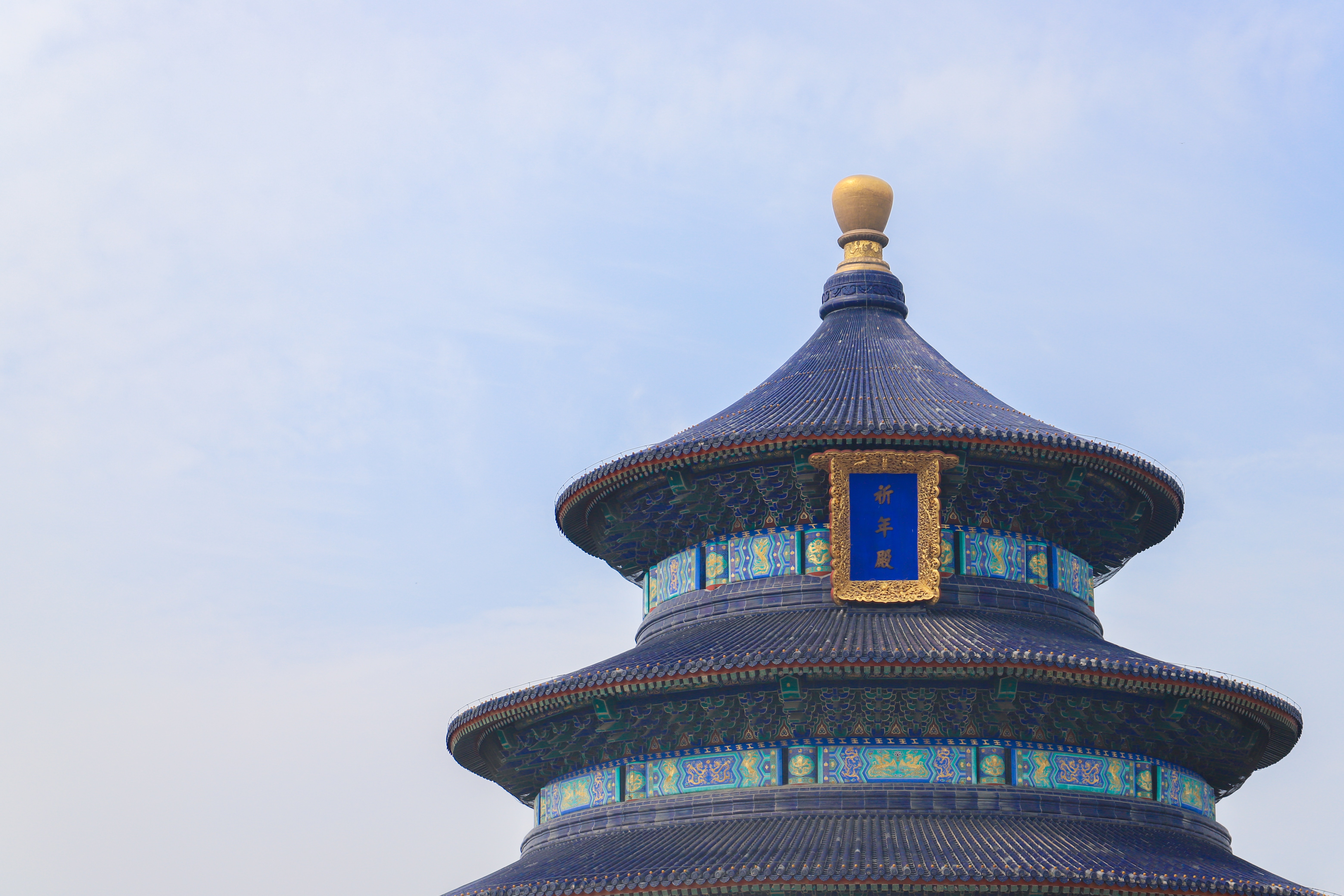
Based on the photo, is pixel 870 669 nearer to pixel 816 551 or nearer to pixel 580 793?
pixel 816 551

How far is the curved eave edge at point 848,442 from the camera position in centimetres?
3067

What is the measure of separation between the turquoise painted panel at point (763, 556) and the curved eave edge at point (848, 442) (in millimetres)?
1533

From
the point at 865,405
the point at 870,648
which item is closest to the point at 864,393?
the point at 865,405

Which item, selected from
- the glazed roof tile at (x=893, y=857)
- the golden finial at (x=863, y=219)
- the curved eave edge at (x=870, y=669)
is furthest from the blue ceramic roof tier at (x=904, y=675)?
the golden finial at (x=863, y=219)

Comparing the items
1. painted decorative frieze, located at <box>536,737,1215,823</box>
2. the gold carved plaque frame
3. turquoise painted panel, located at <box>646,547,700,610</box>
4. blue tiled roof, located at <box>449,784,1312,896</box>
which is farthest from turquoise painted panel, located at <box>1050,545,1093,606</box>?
turquoise painted panel, located at <box>646,547,700,610</box>

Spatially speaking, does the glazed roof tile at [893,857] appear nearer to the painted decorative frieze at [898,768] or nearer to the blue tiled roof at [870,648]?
the painted decorative frieze at [898,768]

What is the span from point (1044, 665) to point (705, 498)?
6.69m

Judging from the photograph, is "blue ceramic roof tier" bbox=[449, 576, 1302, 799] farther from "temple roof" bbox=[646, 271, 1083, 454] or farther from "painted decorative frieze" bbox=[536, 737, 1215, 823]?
"temple roof" bbox=[646, 271, 1083, 454]

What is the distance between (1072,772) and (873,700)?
313 cm

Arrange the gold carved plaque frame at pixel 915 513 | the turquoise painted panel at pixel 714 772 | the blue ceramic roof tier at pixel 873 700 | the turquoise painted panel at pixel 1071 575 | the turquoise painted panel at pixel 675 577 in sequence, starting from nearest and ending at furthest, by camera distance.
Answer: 1. the blue ceramic roof tier at pixel 873 700
2. the turquoise painted panel at pixel 714 772
3. the gold carved plaque frame at pixel 915 513
4. the turquoise painted panel at pixel 1071 575
5. the turquoise painted panel at pixel 675 577

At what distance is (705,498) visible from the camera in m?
32.3

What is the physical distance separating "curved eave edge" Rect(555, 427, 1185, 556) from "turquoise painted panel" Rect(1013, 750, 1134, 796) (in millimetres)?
4761

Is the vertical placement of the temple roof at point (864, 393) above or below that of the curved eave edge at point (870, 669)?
above

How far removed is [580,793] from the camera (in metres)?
31.4
